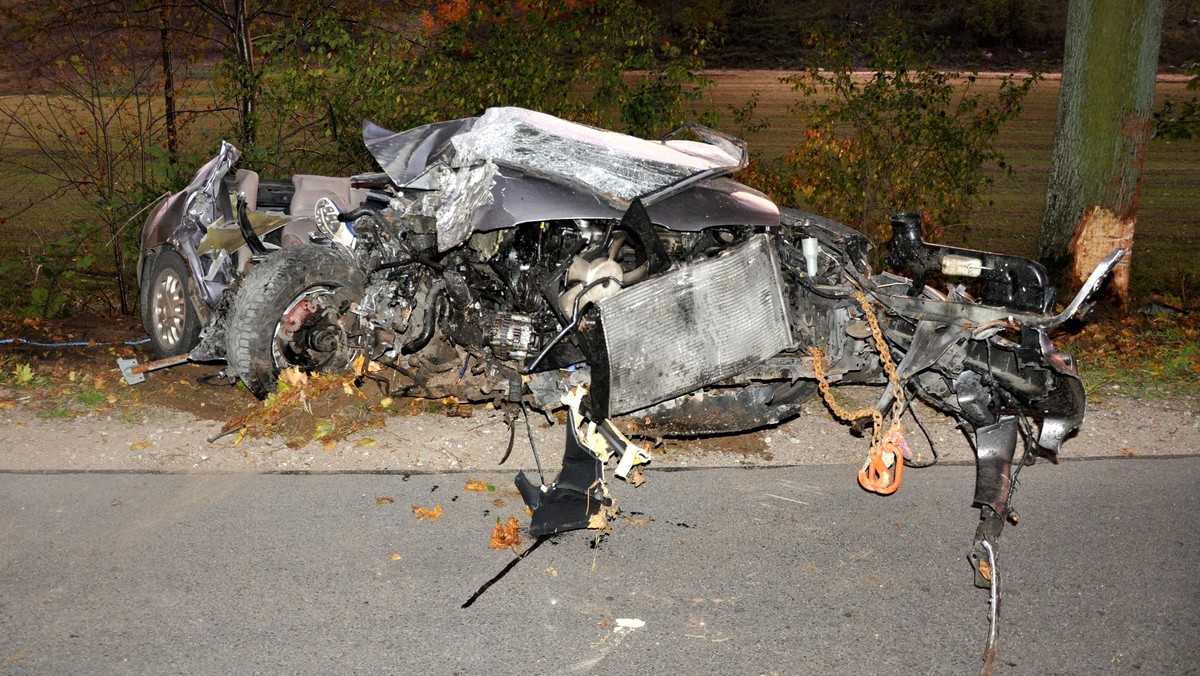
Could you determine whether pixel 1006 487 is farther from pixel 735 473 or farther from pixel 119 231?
pixel 119 231

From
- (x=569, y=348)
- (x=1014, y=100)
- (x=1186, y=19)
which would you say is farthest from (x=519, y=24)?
(x=1186, y=19)

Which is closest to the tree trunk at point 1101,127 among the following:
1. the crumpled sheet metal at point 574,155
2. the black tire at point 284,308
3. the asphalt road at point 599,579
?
the asphalt road at point 599,579

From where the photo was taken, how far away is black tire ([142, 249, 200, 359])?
6.34 m

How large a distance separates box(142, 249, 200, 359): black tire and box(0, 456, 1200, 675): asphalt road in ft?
5.26

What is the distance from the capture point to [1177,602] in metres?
4.01

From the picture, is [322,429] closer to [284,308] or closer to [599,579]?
[284,308]

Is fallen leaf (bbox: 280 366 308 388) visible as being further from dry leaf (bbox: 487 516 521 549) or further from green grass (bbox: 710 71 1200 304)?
green grass (bbox: 710 71 1200 304)

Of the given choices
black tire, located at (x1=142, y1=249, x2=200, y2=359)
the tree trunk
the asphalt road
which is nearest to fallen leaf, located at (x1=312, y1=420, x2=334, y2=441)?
the asphalt road

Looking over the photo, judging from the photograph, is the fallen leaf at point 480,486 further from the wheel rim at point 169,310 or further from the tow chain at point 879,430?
the wheel rim at point 169,310

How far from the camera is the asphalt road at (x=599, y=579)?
3.53 metres

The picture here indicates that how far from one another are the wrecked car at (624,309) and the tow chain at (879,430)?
0.5 inches

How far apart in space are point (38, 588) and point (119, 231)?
5.11 m

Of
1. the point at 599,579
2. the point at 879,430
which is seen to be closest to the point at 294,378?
the point at 599,579

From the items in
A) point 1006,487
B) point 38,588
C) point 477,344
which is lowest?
point 38,588
